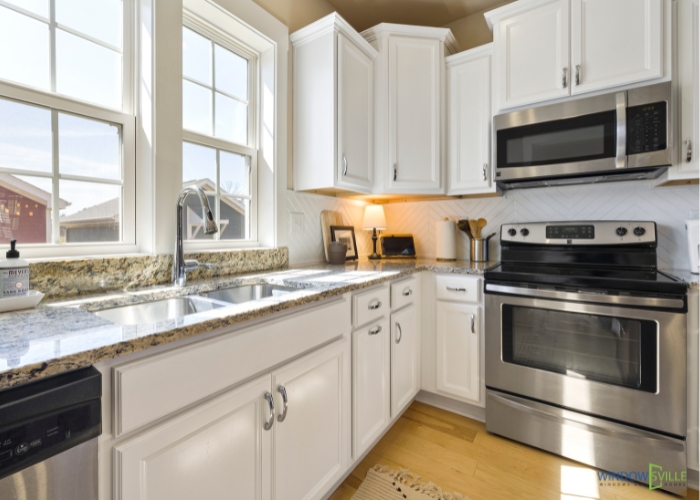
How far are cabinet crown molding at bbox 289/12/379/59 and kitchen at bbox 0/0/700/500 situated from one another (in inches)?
0.6

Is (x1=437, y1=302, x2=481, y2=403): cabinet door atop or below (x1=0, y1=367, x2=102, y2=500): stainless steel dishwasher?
below

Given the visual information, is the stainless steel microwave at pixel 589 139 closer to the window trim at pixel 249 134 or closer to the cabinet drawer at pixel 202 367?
the window trim at pixel 249 134

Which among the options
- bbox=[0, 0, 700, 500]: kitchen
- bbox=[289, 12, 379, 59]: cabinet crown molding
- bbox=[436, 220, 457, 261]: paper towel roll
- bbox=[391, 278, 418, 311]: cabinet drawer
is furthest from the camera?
bbox=[436, 220, 457, 261]: paper towel roll

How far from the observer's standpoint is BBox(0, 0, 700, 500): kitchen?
2.83ft

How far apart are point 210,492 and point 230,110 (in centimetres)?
182

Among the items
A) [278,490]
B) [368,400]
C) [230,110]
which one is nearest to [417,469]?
[368,400]

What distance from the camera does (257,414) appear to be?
1043 millimetres

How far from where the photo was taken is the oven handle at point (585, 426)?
4.96 feet

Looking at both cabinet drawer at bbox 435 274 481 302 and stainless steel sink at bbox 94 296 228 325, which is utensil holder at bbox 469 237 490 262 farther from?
stainless steel sink at bbox 94 296 228 325

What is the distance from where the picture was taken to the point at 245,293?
1.57 metres

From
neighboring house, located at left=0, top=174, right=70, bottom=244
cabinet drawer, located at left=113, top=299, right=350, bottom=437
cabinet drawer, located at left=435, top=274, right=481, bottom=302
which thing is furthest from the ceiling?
cabinet drawer, located at left=113, top=299, right=350, bottom=437

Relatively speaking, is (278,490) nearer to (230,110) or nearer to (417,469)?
(417,469)

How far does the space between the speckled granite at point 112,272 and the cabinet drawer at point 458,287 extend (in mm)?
1201

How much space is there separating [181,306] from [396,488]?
1.24 m
